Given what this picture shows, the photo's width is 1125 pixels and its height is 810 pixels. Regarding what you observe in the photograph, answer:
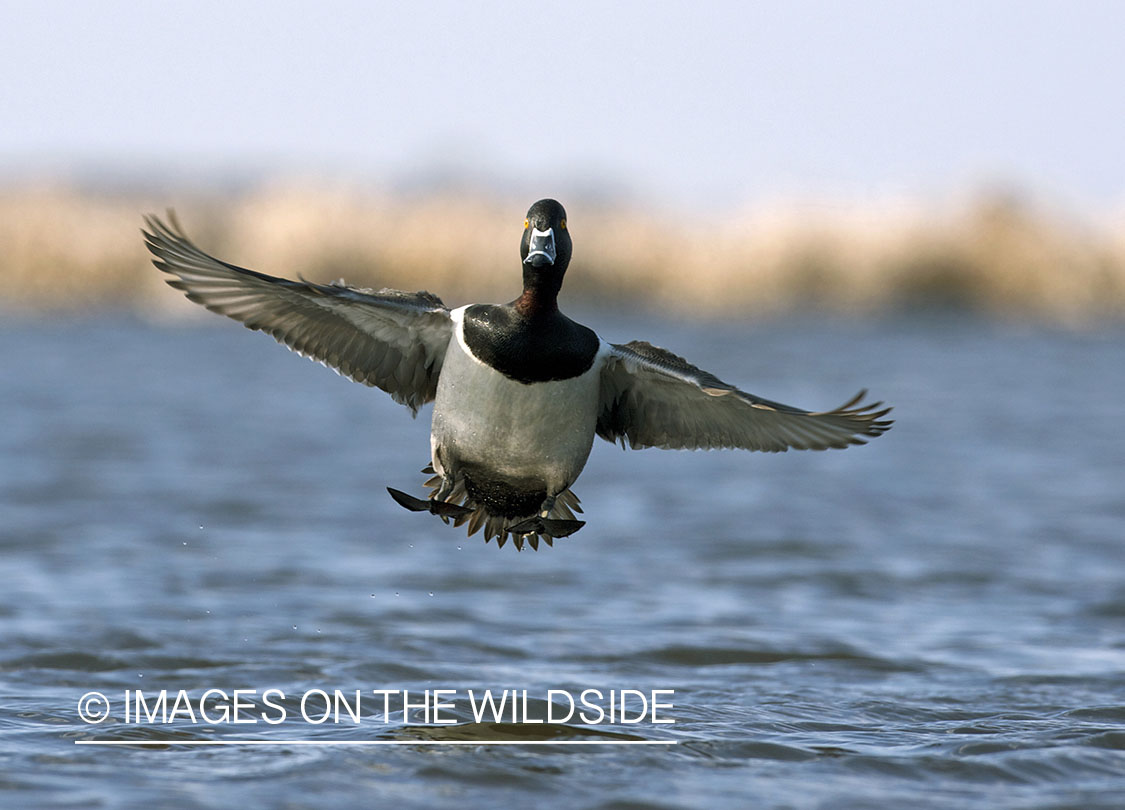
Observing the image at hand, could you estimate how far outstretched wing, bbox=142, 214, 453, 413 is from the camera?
5.88 meters

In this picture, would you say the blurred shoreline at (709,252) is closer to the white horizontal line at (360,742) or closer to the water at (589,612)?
the water at (589,612)

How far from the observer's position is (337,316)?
6129mm

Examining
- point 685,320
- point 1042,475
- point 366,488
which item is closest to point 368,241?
point 685,320

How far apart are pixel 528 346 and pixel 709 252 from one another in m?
22.4

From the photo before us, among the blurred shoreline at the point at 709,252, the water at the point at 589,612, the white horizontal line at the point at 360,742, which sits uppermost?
the blurred shoreline at the point at 709,252

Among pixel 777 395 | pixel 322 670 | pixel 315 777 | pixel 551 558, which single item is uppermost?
pixel 777 395

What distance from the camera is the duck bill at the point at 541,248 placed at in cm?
547

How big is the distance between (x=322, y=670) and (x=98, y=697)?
1172 millimetres

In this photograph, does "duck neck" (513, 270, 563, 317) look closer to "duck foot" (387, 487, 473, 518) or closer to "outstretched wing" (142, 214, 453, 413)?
"outstretched wing" (142, 214, 453, 413)

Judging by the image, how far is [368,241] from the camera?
25516 millimetres

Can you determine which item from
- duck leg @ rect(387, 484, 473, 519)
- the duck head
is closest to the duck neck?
the duck head

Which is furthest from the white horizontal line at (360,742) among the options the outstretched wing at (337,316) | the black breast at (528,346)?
the black breast at (528,346)

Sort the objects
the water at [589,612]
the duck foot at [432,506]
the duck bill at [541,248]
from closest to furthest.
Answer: the duck bill at [541,248] < the duck foot at [432,506] < the water at [589,612]

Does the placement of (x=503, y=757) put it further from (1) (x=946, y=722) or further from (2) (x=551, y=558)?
(2) (x=551, y=558)
